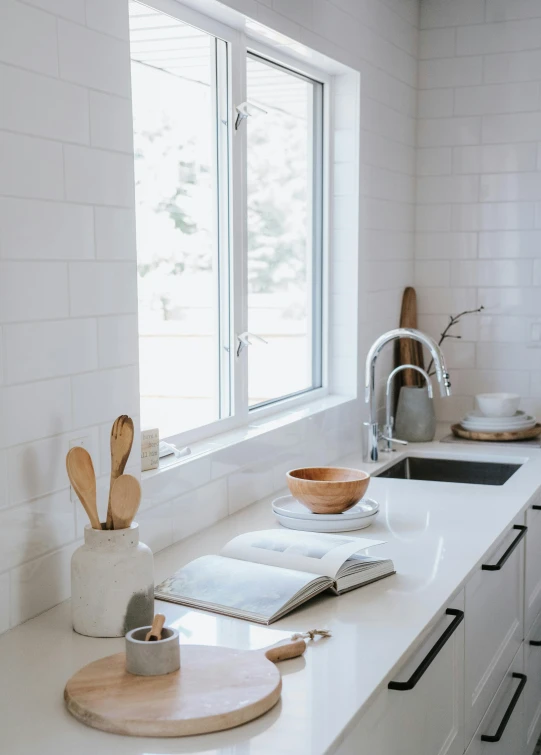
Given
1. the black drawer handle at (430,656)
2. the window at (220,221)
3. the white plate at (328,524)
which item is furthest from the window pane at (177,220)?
the black drawer handle at (430,656)

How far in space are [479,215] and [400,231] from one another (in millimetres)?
332

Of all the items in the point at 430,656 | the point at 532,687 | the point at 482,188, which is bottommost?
the point at 532,687

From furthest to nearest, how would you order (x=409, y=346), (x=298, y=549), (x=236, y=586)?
(x=409, y=346) < (x=298, y=549) < (x=236, y=586)

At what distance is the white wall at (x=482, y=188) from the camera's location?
139 inches

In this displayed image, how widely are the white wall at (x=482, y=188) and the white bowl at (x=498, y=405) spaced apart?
0.32 metres

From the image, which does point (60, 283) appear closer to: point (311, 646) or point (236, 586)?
point (236, 586)

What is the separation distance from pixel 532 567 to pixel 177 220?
4.54ft

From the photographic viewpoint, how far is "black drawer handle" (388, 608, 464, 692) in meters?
1.52

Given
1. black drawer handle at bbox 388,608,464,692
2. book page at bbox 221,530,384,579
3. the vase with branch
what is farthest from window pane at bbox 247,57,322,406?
black drawer handle at bbox 388,608,464,692

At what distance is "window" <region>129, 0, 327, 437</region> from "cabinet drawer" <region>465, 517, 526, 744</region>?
2.77ft

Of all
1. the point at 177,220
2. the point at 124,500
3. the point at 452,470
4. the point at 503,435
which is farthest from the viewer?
the point at 503,435

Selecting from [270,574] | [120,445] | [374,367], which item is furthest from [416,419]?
[120,445]

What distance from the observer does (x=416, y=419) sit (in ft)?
10.9

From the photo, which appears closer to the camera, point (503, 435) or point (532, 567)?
point (532, 567)
